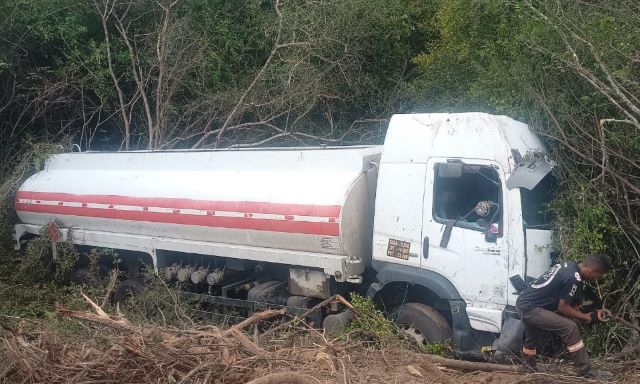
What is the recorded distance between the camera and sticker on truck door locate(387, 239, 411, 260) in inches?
279

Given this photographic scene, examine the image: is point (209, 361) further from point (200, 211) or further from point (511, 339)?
point (200, 211)

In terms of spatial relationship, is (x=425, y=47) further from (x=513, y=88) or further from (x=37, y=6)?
(x=37, y=6)

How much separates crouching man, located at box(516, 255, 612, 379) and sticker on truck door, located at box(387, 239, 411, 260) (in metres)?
1.39

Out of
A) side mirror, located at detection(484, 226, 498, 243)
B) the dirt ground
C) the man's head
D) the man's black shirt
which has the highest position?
side mirror, located at detection(484, 226, 498, 243)

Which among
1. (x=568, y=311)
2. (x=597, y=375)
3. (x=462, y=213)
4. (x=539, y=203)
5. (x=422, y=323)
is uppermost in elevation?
(x=539, y=203)

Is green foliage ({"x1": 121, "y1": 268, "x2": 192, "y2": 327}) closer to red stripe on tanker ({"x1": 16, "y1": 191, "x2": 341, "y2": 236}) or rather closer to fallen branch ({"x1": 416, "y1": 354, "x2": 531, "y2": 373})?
red stripe on tanker ({"x1": 16, "y1": 191, "x2": 341, "y2": 236})

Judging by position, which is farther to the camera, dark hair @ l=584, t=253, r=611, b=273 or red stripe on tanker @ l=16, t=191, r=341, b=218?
red stripe on tanker @ l=16, t=191, r=341, b=218

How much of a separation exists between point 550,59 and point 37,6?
9.66m

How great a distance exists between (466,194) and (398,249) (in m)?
0.90

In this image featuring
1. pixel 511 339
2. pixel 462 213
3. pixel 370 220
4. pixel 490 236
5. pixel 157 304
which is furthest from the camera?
pixel 157 304

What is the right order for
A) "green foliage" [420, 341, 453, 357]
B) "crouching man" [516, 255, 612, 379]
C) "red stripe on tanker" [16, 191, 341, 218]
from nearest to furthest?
"crouching man" [516, 255, 612, 379] → "green foliage" [420, 341, 453, 357] → "red stripe on tanker" [16, 191, 341, 218]

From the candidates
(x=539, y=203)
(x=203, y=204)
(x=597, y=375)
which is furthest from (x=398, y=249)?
(x=203, y=204)

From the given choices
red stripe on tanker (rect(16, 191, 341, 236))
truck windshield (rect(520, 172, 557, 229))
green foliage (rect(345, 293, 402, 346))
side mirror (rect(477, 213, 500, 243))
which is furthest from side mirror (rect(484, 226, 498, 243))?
red stripe on tanker (rect(16, 191, 341, 236))

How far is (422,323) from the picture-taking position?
7043mm
